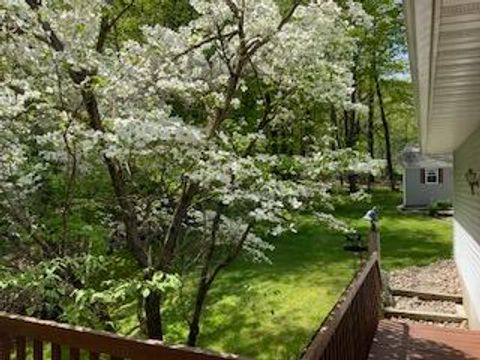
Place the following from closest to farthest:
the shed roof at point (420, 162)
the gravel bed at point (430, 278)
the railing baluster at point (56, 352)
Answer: the railing baluster at point (56, 352) → the gravel bed at point (430, 278) → the shed roof at point (420, 162)

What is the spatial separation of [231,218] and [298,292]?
14.3ft

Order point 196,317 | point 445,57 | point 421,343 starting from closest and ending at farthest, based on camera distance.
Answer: point 445,57 < point 421,343 < point 196,317

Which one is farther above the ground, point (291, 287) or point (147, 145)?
point (147, 145)

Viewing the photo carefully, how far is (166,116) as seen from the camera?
598cm

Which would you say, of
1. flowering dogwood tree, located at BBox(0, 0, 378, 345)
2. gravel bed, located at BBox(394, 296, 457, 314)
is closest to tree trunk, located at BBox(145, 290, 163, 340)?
flowering dogwood tree, located at BBox(0, 0, 378, 345)

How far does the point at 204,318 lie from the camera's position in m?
10.1

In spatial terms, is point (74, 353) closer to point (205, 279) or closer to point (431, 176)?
point (205, 279)

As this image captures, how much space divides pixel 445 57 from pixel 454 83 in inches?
43.6

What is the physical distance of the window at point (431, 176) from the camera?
87.0 ft

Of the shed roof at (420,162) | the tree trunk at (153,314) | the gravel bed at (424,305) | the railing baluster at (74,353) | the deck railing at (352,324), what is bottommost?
the gravel bed at (424,305)

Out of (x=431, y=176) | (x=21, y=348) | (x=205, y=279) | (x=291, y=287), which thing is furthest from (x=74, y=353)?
(x=431, y=176)

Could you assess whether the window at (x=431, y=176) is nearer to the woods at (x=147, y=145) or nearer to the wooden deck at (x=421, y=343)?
the woods at (x=147, y=145)

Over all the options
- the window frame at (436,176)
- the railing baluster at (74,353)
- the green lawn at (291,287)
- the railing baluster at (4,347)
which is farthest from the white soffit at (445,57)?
the window frame at (436,176)

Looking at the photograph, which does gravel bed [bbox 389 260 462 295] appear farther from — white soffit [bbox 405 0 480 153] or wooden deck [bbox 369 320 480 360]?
white soffit [bbox 405 0 480 153]
